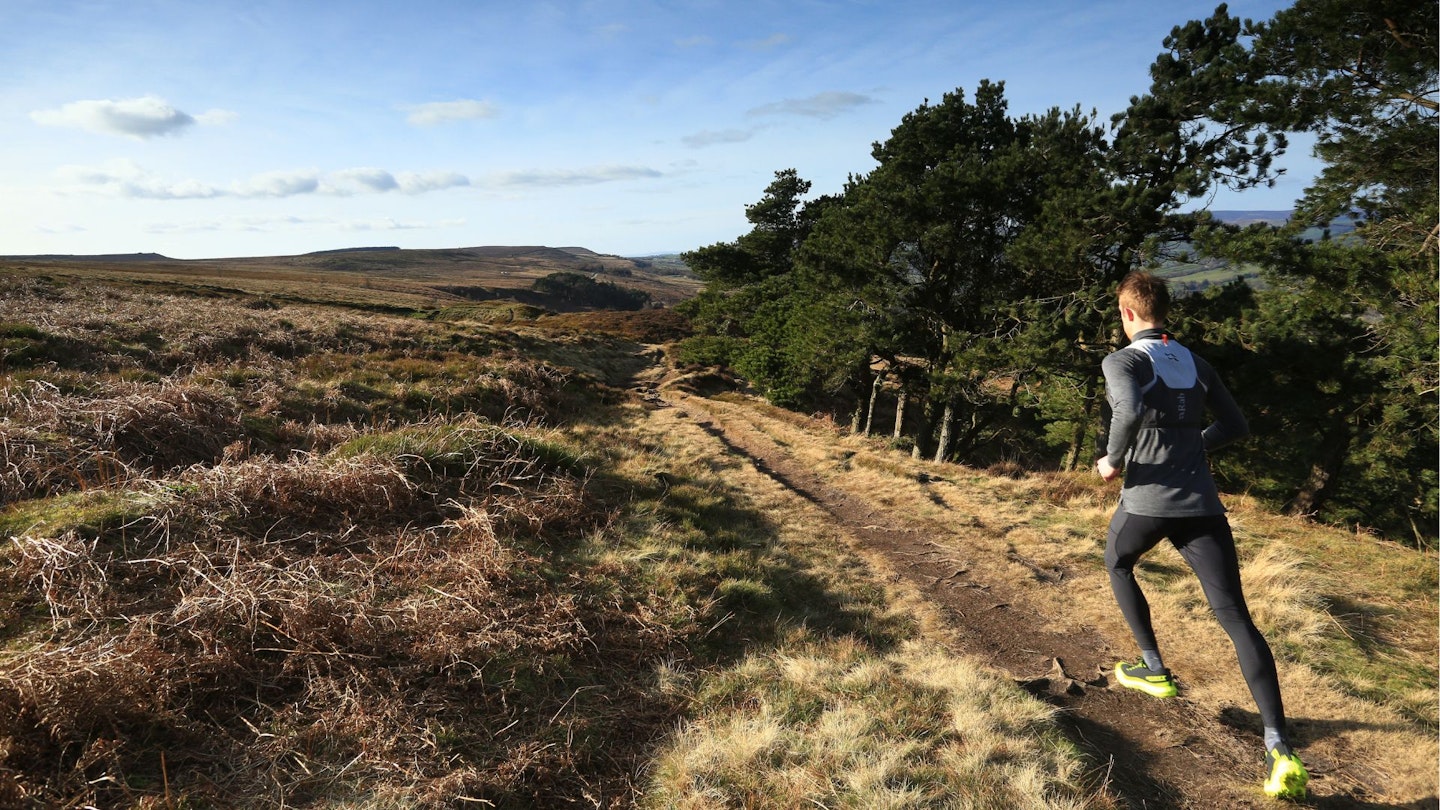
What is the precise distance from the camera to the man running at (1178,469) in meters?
3.48

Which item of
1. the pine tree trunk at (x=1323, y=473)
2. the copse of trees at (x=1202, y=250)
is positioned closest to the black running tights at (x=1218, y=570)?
the copse of trees at (x=1202, y=250)

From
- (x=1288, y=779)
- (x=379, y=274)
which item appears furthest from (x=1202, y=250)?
(x=379, y=274)

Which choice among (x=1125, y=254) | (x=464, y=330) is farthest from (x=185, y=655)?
(x=464, y=330)

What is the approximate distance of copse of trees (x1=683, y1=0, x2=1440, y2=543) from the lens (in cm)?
987

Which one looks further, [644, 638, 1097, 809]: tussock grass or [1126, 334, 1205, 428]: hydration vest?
[1126, 334, 1205, 428]: hydration vest

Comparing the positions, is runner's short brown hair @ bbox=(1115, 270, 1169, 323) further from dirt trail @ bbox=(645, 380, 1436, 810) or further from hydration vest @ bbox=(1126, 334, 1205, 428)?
dirt trail @ bbox=(645, 380, 1436, 810)

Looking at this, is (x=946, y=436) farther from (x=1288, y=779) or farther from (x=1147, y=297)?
(x=1288, y=779)

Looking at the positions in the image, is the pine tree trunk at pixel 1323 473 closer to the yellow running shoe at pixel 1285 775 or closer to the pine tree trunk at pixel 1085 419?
the pine tree trunk at pixel 1085 419

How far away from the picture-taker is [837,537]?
8.80 meters

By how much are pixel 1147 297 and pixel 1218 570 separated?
5.73ft

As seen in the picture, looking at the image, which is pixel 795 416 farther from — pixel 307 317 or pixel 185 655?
pixel 185 655

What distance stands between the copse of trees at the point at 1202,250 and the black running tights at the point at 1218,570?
9.77 metres

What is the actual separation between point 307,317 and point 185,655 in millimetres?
26528

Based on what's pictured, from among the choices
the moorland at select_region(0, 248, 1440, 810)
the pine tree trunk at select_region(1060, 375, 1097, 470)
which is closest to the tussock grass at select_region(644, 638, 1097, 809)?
the moorland at select_region(0, 248, 1440, 810)
